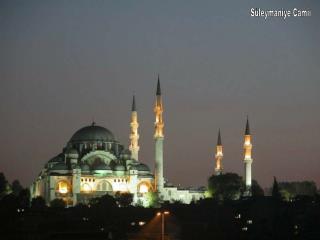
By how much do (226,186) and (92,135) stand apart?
18.6 m

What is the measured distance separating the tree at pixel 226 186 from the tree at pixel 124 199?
39.0ft

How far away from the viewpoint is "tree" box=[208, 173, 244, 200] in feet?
369

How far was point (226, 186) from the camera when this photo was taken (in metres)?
113

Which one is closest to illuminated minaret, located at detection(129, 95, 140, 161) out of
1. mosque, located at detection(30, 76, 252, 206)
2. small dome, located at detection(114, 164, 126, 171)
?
mosque, located at detection(30, 76, 252, 206)

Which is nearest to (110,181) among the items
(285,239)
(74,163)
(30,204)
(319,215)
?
(74,163)

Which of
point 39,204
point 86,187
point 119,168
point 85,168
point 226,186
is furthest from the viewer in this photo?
point 226,186

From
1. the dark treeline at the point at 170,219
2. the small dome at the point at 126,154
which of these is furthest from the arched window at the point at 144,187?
the dark treeline at the point at 170,219

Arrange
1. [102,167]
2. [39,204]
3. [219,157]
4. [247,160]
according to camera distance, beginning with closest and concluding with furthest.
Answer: [39,204] → [102,167] → [247,160] → [219,157]

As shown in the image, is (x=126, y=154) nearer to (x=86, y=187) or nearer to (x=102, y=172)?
(x=102, y=172)

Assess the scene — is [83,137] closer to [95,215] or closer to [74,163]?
[74,163]

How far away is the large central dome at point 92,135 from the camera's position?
118m

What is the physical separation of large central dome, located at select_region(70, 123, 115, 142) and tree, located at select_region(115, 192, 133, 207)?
1254cm

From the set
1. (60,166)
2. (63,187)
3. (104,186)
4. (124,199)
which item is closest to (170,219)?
(124,199)

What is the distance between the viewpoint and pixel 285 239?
2776 inches
